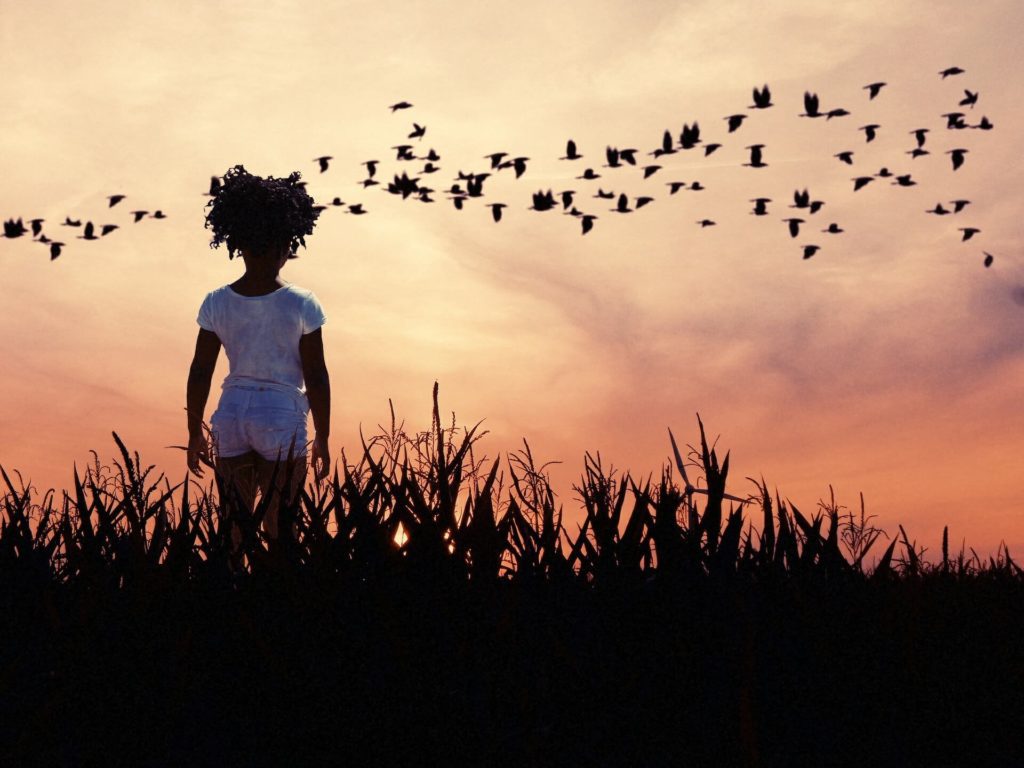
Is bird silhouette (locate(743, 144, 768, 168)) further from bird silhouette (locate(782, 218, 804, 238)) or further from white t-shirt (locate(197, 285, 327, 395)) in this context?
white t-shirt (locate(197, 285, 327, 395))

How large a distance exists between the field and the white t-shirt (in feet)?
14.3

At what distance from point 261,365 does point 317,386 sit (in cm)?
41

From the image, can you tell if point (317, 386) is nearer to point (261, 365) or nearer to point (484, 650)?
point (261, 365)

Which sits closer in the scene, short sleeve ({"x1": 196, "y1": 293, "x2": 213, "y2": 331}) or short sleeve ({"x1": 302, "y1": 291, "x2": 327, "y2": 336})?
short sleeve ({"x1": 302, "y1": 291, "x2": 327, "y2": 336})

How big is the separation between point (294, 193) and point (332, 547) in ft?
20.2

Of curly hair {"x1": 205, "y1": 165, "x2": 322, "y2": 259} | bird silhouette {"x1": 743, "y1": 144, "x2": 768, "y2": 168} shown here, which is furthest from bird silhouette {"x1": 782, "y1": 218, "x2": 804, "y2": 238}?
curly hair {"x1": 205, "y1": 165, "x2": 322, "y2": 259}

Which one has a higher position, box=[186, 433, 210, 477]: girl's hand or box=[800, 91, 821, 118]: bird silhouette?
box=[800, 91, 821, 118]: bird silhouette

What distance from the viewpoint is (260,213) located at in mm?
8570

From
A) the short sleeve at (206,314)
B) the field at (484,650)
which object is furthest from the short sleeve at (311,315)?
the field at (484,650)

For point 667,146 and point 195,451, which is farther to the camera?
point 667,146

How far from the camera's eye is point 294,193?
8.92 m

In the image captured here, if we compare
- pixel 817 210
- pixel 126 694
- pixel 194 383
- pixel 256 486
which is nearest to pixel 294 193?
pixel 194 383

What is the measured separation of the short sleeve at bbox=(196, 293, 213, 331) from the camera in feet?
26.6

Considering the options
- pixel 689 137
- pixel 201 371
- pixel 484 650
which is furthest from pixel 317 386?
pixel 689 137
